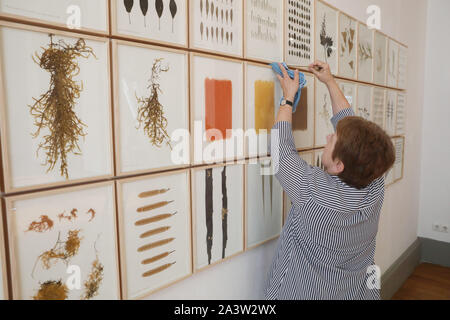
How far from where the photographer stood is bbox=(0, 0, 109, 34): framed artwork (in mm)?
783

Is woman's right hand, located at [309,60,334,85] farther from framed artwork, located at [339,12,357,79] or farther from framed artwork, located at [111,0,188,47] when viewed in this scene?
framed artwork, located at [111,0,188,47]

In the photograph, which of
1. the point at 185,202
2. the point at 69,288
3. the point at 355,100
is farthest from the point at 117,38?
the point at 355,100

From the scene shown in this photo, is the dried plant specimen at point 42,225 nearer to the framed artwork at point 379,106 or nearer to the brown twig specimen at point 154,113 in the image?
the brown twig specimen at point 154,113

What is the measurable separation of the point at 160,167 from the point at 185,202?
18 centimetres

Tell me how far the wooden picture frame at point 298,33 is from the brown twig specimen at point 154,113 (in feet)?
2.60

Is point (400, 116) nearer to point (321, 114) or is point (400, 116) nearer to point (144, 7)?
point (321, 114)

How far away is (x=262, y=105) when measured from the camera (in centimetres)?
155

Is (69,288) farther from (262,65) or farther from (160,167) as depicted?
(262,65)

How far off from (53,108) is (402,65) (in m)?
3.09

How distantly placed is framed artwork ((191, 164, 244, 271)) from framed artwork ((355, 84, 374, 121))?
1.29 m

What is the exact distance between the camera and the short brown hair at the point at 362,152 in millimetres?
1204

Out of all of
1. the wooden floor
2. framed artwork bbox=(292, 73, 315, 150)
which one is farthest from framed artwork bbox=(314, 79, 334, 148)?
the wooden floor

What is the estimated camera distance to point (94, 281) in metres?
0.99

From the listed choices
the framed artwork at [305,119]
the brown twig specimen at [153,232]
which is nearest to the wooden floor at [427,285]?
the framed artwork at [305,119]
